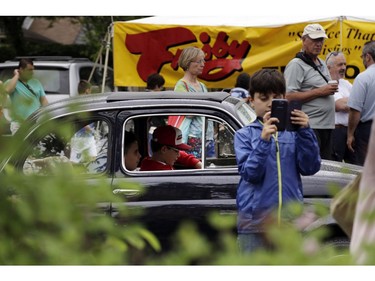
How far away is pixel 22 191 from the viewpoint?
2.21 metres

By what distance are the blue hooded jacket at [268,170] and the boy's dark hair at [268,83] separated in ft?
0.70

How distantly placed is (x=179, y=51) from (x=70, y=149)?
9.26 m

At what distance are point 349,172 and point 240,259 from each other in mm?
3923

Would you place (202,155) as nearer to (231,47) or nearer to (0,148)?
(0,148)

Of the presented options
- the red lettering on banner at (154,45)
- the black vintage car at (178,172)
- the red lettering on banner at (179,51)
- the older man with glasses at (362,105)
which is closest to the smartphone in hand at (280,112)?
the black vintage car at (178,172)

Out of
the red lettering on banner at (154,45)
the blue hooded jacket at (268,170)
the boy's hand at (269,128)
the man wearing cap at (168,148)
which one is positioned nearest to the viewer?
the boy's hand at (269,128)

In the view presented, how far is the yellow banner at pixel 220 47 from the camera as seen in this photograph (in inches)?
468

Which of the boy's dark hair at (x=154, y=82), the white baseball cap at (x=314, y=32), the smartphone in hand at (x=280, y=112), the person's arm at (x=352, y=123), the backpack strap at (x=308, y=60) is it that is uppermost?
the white baseball cap at (x=314, y=32)

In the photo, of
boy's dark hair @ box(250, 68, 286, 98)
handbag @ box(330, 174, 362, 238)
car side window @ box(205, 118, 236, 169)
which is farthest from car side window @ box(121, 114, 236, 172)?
handbag @ box(330, 174, 362, 238)

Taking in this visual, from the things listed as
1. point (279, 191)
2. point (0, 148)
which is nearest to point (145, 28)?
point (279, 191)

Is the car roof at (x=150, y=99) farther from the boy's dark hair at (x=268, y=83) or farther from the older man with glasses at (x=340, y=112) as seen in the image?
the older man with glasses at (x=340, y=112)

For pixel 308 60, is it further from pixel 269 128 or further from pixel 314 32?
pixel 269 128

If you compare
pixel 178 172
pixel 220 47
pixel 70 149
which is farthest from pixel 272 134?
pixel 220 47

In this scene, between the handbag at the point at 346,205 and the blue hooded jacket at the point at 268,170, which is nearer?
the handbag at the point at 346,205
